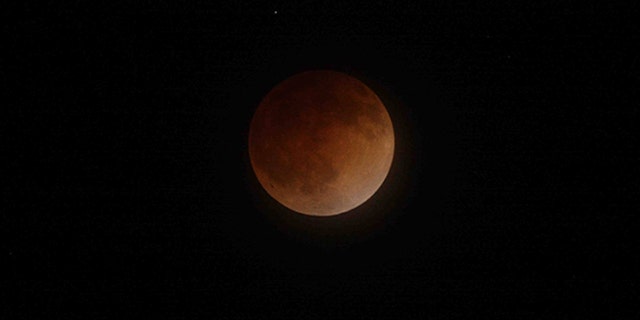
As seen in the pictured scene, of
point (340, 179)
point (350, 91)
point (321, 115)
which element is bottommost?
point (340, 179)

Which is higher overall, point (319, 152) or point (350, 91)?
point (350, 91)

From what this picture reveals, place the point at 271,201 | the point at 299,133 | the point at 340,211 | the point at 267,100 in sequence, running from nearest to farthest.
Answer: the point at 299,133 → the point at 267,100 → the point at 340,211 → the point at 271,201

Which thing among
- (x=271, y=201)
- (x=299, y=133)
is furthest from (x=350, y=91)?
(x=271, y=201)

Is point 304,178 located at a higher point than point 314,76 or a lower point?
lower

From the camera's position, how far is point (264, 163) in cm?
461

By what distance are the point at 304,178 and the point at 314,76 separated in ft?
3.11

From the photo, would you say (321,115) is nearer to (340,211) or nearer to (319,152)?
(319,152)

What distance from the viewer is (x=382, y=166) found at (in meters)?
4.74

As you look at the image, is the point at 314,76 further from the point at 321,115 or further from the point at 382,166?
the point at 382,166

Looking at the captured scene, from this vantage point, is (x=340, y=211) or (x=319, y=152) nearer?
(x=319, y=152)

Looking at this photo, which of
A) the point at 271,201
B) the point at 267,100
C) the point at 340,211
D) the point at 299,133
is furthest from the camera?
the point at 271,201

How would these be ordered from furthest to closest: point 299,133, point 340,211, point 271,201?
point 271,201, point 340,211, point 299,133

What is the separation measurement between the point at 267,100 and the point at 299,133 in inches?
21.3

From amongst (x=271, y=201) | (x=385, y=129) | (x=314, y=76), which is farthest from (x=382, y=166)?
(x=271, y=201)
